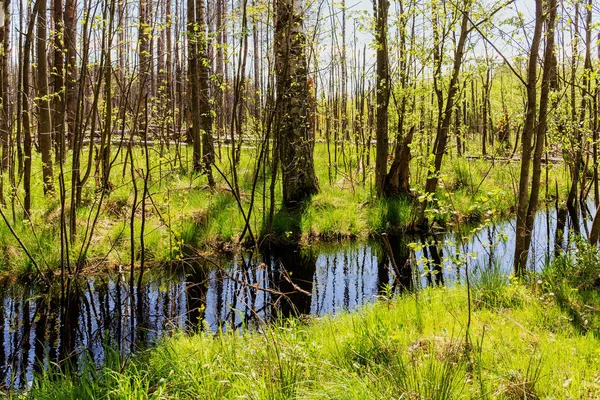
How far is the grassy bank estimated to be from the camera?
267cm

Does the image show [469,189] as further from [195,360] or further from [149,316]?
[195,360]

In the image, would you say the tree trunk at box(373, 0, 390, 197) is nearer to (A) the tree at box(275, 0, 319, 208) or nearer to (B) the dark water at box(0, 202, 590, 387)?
(A) the tree at box(275, 0, 319, 208)

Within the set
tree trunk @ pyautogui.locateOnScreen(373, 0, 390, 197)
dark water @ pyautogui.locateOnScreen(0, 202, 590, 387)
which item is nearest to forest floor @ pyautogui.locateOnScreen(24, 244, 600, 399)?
dark water @ pyautogui.locateOnScreen(0, 202, 590, 387)

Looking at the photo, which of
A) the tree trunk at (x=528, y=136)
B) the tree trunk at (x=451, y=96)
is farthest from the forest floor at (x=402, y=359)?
the tree trunk at (x=451, y=96)

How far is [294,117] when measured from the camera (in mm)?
8242

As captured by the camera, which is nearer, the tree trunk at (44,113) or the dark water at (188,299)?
the dark water at (188,299)

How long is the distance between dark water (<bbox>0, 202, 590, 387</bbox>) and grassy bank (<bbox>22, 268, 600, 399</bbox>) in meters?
0.33

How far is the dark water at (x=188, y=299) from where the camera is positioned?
408cm

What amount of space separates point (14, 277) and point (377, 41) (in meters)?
6.71

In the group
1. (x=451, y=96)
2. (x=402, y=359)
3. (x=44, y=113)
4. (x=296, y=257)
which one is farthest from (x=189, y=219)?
→ (x=402, y=359)

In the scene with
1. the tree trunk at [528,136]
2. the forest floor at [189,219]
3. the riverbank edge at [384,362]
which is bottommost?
the riverbank edge at [384,362]

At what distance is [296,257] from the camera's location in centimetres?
732

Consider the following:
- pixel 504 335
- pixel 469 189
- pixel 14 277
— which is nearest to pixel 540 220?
pixel 469 189

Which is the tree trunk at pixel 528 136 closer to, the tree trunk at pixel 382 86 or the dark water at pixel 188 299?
the dark water at pixel 188 299
